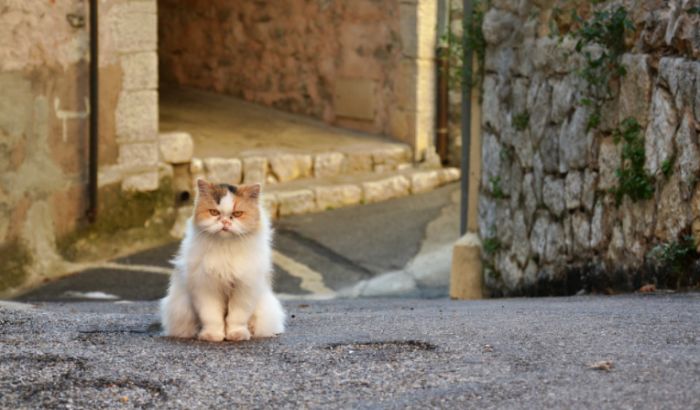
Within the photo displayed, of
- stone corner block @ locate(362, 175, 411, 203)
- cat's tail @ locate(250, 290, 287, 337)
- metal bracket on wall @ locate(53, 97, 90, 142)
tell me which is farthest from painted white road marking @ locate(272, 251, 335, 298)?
cat's tail @ locate(250, 290, 287, 337)

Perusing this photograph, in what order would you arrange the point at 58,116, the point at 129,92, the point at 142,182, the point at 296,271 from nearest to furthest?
the point at 58,116, the point at 296,271, the point at 129,92, the point at 142,182

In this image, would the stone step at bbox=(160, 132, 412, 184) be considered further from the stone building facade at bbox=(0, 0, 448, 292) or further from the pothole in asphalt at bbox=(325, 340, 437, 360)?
the pothole in asphalt at bbox=(325, 340, 437, 360)

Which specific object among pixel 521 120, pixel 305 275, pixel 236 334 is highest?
pixel 521 120

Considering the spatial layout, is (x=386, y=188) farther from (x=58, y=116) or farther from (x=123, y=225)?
(x=58, y=116)

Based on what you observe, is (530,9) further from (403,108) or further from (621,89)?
(403,108)

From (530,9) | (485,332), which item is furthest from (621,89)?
(485,332)

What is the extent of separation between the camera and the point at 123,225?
10.3m

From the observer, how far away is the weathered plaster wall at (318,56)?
13305mm

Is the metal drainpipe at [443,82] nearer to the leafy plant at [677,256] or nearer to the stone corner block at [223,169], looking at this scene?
A: the stone corner block at [223,169]

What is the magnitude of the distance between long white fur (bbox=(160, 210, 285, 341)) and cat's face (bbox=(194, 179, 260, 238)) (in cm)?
5

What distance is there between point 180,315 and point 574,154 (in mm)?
3081

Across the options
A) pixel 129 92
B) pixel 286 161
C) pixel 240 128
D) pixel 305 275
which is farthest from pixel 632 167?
pixel 240 128

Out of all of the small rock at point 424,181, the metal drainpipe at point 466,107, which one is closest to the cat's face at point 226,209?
the metal drainpipe at point 466,107

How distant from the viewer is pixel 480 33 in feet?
27.5
